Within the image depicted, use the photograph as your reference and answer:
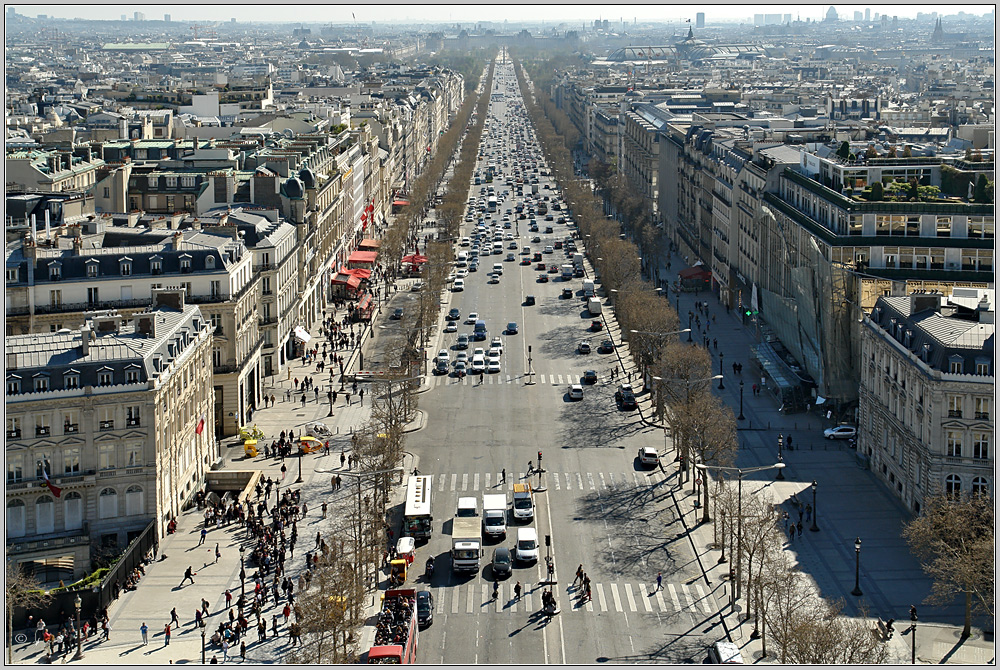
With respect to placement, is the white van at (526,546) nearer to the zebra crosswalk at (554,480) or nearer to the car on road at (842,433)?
the zebra crosswalk at (554,480)

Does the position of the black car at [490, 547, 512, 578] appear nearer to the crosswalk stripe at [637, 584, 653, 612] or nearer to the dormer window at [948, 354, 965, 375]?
the crosswalk stripe at [637, 584, 653, 612]

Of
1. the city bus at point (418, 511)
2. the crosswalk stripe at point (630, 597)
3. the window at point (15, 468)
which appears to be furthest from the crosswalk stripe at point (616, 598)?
the window at point (15, 468)

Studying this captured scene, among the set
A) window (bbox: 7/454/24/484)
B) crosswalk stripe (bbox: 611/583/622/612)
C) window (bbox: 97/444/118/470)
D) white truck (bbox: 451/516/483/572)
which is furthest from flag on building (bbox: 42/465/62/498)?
crosswalk stripe (bbox: 611/583/622/612)

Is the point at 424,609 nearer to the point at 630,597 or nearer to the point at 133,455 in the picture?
the point at 630,597

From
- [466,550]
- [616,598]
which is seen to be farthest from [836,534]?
[466,550]

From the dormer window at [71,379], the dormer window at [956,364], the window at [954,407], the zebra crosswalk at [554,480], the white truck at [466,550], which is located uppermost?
the dormer window at [956,364]

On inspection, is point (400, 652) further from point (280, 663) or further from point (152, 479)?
point (152, 479)

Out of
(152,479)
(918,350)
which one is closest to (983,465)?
(918,350)
